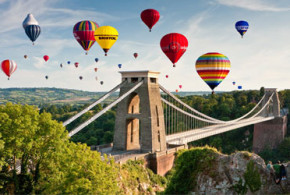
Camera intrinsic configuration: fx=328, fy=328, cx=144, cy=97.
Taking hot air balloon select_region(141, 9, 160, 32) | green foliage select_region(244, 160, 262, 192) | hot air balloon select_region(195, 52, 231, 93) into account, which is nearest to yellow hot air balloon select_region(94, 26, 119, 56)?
hot air balloon select_region(141, 9, 160, 32)

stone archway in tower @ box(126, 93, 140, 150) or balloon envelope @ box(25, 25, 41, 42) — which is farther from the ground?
balloon envelope @ box(25, 25, 41, 42)

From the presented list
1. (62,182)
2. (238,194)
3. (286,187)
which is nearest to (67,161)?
(62,182)

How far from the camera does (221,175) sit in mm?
19312

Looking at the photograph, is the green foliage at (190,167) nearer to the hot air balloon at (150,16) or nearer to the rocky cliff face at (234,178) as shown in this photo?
the rocky cliff face at (234,178)

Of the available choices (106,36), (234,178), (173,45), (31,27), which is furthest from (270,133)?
(234,178)

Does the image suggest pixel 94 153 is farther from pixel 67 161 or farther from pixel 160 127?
pixel 160 127

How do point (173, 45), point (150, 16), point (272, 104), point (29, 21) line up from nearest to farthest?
point (173, 45)
point (150, 16)
point (29, 21)
point (272, 104)

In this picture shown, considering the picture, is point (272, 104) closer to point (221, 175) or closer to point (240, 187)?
point (221, 175)

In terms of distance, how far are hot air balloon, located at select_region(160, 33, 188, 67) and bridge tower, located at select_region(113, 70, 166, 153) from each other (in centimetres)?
247

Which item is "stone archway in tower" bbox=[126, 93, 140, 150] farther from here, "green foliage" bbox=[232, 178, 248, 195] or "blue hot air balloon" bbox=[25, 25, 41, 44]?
"green foliage" bbox=[232, 178, 248, 195]

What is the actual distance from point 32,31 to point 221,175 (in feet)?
96.7

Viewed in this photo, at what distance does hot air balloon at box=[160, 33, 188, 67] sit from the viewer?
105 feet

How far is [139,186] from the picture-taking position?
26.8 meters

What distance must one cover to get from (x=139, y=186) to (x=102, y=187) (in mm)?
10335
